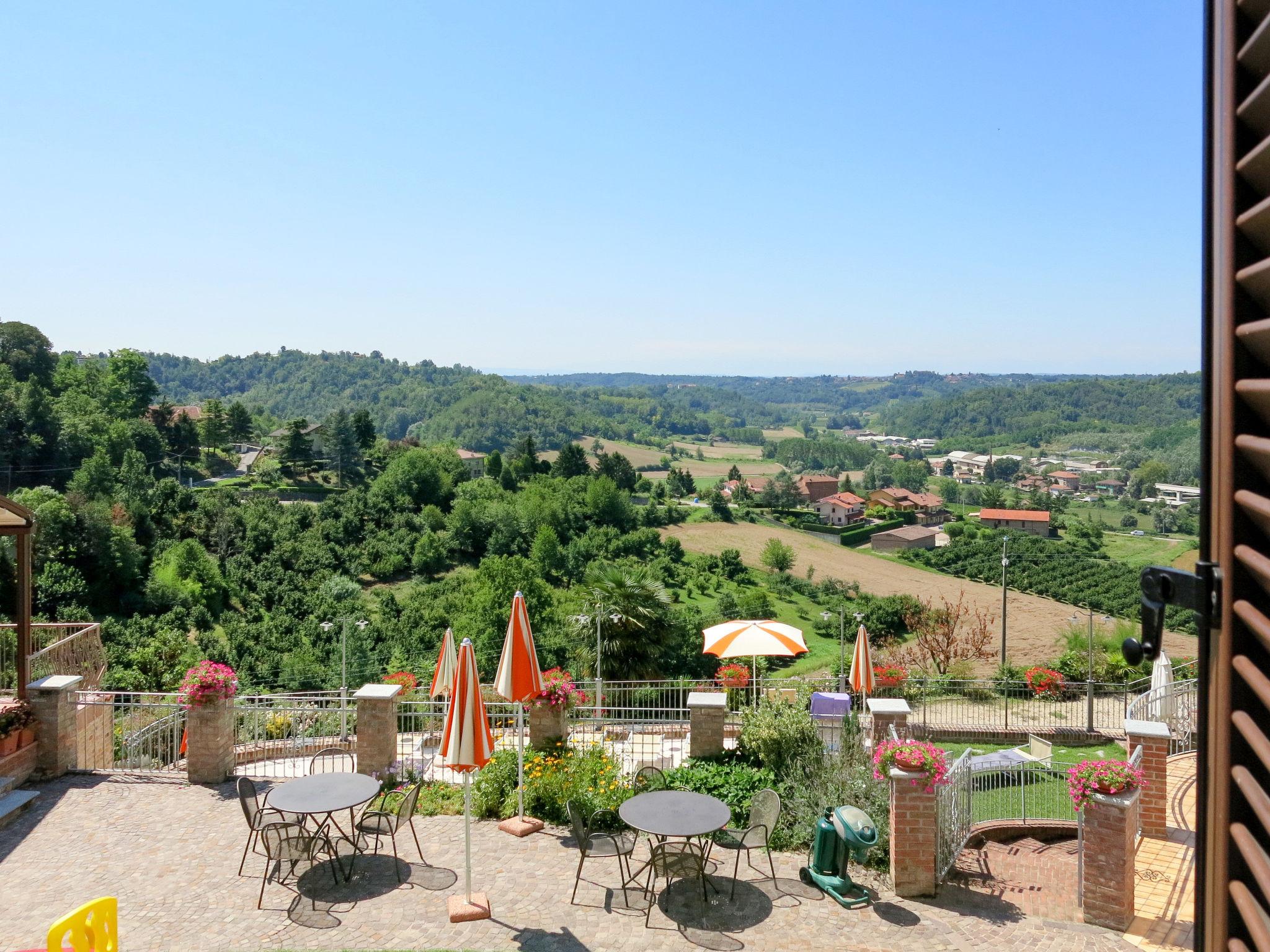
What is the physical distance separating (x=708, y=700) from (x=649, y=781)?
1300 millimetres

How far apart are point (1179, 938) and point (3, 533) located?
12093 mm

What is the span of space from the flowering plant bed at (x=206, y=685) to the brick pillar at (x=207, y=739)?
2.2 inches

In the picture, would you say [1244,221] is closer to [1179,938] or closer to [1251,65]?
[1251,65]

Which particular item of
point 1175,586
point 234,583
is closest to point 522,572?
point 234,583

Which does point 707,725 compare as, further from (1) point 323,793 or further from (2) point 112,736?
(2) point 112,736

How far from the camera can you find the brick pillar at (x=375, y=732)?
984 centimetres

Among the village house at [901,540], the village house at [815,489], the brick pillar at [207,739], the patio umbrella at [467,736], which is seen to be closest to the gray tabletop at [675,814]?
the patio umbrella at [467,736]

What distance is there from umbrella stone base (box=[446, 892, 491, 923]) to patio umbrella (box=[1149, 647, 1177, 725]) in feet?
30.8

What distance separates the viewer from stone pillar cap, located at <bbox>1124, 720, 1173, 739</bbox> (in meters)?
8.53

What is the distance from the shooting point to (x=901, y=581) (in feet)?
238

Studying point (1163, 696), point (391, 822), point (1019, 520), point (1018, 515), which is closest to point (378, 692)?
point (391, 822)

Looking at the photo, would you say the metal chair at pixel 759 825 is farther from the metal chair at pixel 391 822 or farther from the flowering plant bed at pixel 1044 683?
the flowering plant bed at pixel 1044 683

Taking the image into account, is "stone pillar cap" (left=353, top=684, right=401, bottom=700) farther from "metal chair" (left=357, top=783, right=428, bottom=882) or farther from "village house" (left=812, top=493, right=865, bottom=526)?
"village house" (left=812, top=493, right=865, bottom=526)

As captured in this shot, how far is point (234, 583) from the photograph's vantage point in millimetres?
51625
